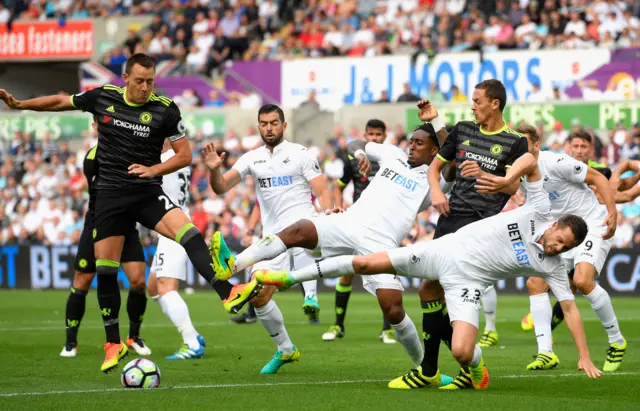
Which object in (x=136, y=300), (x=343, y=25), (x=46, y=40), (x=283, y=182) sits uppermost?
(x=343, y=25)

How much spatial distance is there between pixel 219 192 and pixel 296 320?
286 inches

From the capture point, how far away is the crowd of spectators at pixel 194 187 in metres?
23.2

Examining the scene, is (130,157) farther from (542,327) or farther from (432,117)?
(542,327)

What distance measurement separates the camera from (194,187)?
26969mm

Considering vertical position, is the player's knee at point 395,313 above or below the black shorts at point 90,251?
below

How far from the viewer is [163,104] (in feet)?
32.3

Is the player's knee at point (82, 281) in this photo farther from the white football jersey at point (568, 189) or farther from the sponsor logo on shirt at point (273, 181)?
the white football jersey at point (568, 189)

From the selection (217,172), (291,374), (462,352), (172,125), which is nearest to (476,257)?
(462,352)

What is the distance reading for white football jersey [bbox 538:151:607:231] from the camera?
11.1m

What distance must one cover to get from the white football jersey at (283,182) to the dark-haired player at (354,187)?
1.65 meters

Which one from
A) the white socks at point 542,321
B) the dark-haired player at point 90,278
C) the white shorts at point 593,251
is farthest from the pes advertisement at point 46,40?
the white socks at point 542,321

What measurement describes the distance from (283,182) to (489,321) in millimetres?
3516

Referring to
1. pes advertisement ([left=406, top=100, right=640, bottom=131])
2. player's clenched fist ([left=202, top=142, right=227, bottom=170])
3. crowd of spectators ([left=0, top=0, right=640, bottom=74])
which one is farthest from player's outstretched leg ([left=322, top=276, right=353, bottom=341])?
crowd of spectators ([left=0, top=0, right=640, bottom=74])

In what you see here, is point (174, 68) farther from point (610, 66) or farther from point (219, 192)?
point (219, 192)
